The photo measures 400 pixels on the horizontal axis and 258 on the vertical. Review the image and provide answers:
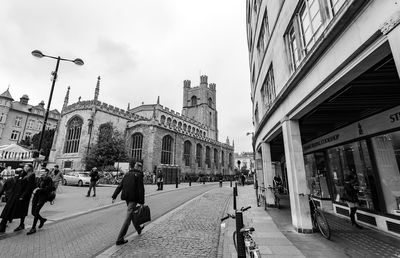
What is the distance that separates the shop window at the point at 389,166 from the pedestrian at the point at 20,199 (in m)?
10.9

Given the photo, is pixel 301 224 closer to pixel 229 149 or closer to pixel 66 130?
pixel 66 130

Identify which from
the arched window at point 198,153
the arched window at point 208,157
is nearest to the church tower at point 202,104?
the arched window at point 208,157

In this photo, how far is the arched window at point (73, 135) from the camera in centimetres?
3412

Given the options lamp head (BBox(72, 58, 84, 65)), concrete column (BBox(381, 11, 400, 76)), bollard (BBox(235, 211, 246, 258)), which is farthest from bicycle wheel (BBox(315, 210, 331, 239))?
lamp head (BBox(72, 58, 84, 65))

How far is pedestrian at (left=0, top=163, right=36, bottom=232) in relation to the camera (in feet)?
18.0

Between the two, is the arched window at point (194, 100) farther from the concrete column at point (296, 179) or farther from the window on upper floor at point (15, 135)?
the concrete column at point (296, 179)

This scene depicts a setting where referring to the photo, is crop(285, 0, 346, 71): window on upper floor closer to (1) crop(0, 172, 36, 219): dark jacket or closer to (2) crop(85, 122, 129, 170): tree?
(1) crop(0, 172, 36, 219): dark jacket

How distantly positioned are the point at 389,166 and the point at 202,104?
62.5 m

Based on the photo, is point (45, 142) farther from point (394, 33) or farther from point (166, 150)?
point (394, 33)

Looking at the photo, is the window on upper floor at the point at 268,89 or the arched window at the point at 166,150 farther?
the arched window at the point at 166,150

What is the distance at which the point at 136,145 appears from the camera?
36.7 m

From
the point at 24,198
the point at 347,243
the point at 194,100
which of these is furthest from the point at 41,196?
the point at 194,100

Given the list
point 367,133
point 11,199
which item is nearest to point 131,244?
point 11,199

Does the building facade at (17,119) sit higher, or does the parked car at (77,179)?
the building facade at (17,119)
